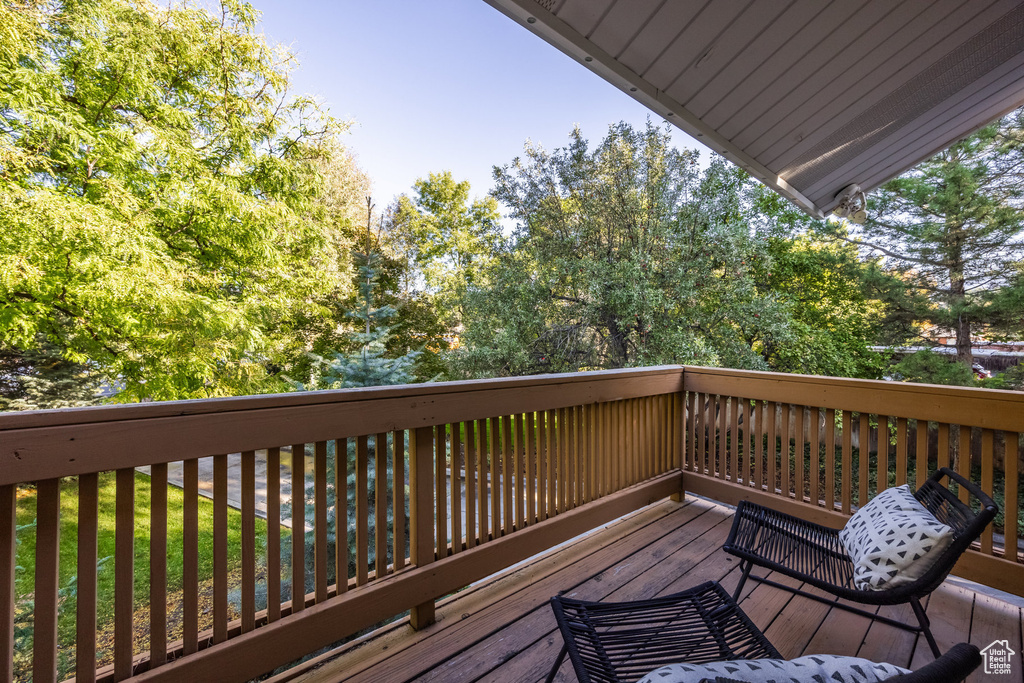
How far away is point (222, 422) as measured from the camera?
1380 mm

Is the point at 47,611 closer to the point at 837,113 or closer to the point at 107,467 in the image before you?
the point at 107,467

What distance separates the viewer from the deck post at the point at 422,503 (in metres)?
1.88

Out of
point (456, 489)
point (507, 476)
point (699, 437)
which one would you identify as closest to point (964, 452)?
point (699, 437)

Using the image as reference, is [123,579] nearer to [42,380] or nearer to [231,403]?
[231,403]

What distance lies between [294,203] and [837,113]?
8.49 meters

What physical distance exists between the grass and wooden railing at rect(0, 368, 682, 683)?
157 centimetres

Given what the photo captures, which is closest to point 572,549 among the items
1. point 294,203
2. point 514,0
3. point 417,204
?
point 514,0

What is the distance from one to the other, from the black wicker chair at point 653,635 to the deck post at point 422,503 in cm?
72

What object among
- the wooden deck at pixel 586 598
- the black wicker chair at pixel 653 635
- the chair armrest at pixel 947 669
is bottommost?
the wooden deck at pixel 586 598

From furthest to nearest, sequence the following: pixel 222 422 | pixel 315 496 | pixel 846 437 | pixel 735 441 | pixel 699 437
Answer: pixel 699 437, pixel 735 441, pixel 846 437, pixel 315 496, pixel 222 422

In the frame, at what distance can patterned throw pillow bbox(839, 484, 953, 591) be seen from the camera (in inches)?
56.6

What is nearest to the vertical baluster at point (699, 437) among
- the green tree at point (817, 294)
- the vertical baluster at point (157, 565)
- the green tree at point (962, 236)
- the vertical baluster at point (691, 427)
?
the vertical baluster at point (691, 427)

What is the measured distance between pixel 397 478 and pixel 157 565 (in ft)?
2.56

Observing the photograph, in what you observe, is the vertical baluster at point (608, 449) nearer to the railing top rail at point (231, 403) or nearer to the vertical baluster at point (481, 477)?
the railing top rail at point (231, 403)
